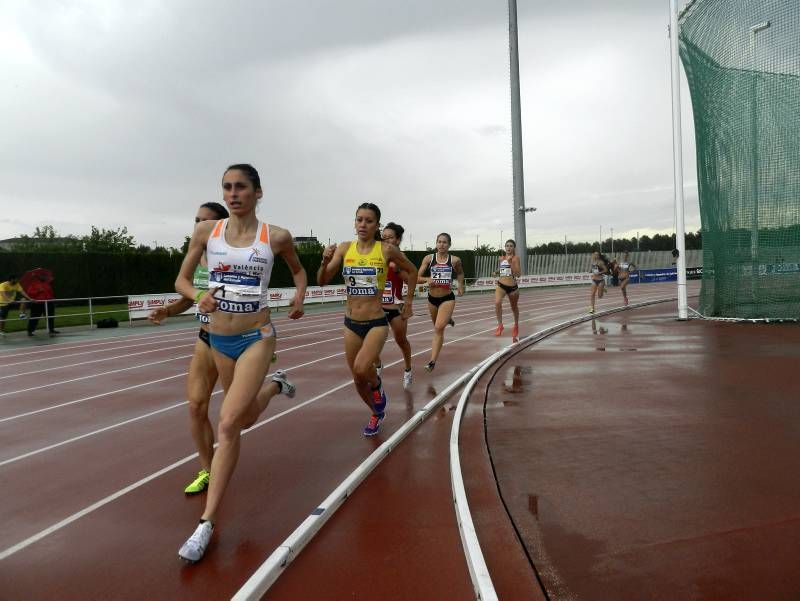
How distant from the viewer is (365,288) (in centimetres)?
541

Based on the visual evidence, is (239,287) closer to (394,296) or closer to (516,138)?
(394,296)

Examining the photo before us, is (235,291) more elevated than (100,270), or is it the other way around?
(100,270)

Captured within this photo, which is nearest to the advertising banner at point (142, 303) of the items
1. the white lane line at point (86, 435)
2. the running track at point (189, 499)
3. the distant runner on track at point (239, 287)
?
→ the running track at point (189, 499)

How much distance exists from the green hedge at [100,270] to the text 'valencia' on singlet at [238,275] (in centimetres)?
2746

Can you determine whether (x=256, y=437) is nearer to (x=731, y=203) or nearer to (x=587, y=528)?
(x=587, y=528)

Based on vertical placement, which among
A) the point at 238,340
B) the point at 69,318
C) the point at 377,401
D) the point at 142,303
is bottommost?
the point at 377,401

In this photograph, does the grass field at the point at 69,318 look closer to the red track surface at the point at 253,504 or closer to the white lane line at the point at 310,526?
the red track surface at the point at 253,504

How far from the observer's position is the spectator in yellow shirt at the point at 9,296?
52.5ft

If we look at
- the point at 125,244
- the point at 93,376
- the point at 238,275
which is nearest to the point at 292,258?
the point at 238,275

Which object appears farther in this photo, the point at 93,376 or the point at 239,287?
the point at 93,376

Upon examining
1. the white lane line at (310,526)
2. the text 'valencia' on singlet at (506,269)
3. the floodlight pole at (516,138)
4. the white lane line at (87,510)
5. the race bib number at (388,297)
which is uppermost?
the floodlight pole at (516,138)

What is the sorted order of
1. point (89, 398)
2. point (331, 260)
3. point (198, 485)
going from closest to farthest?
point (198, 485) < point (331, 260) < point (89, 398)

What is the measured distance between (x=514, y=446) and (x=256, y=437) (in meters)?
2.41

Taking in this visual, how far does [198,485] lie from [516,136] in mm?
34457
